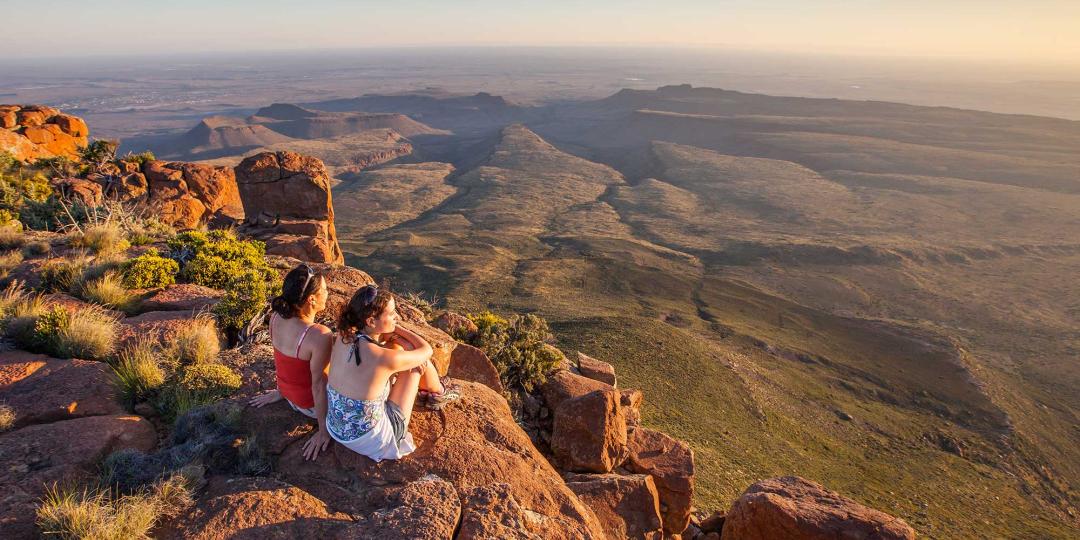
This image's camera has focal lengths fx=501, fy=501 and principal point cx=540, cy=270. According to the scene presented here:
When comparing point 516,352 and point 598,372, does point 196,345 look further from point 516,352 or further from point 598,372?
point 598,372

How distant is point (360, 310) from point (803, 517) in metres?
5.90

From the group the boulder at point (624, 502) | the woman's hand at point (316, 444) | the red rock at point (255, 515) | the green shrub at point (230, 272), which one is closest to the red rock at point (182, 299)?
the green shrub at point (230, 272)

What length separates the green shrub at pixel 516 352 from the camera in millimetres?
10188

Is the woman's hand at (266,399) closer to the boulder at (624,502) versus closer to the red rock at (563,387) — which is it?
the boulder at (624,502)

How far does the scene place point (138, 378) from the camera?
5.49 meters

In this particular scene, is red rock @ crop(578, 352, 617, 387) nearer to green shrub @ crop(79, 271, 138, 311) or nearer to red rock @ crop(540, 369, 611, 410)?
red rock @ crop(540, 369, 611, 410)

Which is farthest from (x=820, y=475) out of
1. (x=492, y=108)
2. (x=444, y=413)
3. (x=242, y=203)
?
(x=492, y=108)

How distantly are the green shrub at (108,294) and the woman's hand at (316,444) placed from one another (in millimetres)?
5231

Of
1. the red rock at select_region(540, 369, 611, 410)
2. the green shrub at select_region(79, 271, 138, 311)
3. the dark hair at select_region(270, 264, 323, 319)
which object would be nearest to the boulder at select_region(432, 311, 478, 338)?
the red rock at select_region(540, 369, 611, 410)

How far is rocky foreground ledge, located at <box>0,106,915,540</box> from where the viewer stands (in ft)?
12.8

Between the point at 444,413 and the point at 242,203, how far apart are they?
15734mm

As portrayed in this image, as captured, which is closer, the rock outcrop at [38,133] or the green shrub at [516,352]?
the green shrub at [516,352]

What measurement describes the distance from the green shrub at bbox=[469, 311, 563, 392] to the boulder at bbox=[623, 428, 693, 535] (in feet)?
8.10

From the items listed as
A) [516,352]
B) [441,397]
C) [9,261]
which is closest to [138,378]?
[441,397]
